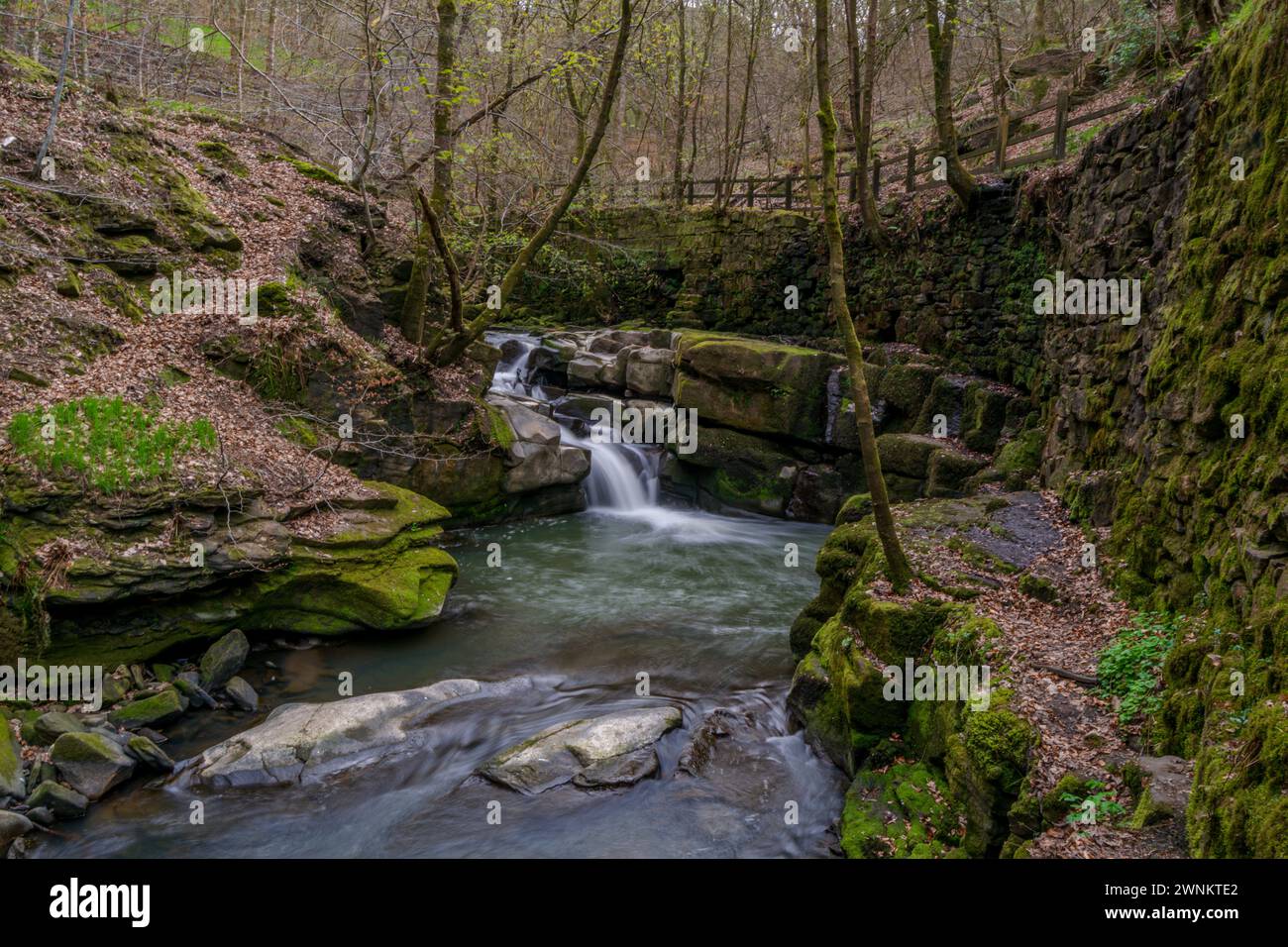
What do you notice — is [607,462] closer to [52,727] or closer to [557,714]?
[557,714]

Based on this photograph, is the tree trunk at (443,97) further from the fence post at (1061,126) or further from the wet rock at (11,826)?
the fence post at (1061,126)

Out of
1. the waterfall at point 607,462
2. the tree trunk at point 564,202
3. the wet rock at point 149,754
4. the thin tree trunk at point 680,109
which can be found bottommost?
the wet rock at point 149,754

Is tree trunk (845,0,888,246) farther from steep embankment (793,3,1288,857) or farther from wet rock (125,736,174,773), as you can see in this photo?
wet rock (125,736,174,773)

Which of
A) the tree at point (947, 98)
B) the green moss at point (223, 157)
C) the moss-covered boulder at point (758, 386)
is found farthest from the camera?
the moss-covered boulder at point (758, 386)

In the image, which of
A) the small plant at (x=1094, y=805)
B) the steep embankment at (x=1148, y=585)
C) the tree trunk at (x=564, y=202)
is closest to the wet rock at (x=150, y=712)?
the steep embankment at (x=1148, y=585)

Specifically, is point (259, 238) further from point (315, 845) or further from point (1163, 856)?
point (1163, 856)

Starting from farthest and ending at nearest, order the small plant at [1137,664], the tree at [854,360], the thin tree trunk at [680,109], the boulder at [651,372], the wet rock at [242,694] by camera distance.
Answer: the thin tree trunk at [680,109] < the boulder at [651,372] < the wet rock at [242,694] < the tree at [854,360] < the small plant at [1137,664]

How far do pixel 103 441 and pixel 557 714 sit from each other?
559 centimetres

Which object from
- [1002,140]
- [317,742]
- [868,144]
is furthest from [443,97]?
[1002,140]

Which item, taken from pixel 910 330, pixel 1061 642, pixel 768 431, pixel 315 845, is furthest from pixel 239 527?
pixel 910 330

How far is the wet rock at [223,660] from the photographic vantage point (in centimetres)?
781

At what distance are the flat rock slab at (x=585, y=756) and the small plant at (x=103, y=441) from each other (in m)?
4.99

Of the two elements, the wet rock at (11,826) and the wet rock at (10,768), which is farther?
the wet rock at (10,768)
